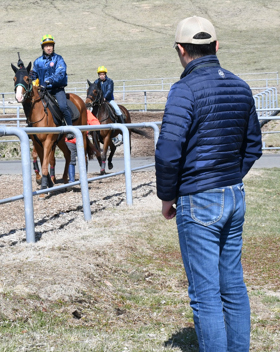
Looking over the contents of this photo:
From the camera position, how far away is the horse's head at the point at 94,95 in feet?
47.5

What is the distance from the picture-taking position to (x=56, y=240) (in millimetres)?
6355

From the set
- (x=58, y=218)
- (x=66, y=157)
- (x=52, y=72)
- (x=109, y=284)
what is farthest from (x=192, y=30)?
(x=66, y=157)

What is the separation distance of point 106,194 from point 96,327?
539cm

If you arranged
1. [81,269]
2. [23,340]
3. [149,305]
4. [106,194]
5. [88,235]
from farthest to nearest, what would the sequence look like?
[106,194], [88,235], [81,269], [149,305], [23,340]

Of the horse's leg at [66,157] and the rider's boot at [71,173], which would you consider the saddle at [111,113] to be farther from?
the rider's boot at [71,173]

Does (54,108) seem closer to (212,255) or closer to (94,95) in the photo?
(94,95)

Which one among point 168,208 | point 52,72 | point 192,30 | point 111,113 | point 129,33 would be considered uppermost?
point 129,33

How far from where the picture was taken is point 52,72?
36.4 ft

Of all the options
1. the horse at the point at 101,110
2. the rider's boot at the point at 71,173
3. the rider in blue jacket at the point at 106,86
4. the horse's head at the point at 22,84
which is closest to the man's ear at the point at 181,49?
the horse's head at the point at 22,84

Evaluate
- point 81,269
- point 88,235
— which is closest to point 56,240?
point 88,235

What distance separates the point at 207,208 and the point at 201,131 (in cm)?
43

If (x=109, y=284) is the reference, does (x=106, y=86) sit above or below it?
above

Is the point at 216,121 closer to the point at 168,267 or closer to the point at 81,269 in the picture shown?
the point at 81,269

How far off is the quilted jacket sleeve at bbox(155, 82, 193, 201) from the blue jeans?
223mm
